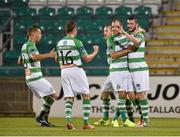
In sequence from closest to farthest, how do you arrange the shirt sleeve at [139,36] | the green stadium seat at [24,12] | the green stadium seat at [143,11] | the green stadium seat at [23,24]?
the shirt sleeve at [139,36]
the green stadium seat at [143,11]
the green stadium seat at [23,24]
the green stadium seat at [24,12]

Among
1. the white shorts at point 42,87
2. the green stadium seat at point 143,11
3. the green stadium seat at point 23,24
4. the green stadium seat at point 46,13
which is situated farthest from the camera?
the green stadium seat at point 46,13

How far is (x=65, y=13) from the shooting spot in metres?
26.2

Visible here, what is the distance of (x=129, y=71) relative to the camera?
647 inches

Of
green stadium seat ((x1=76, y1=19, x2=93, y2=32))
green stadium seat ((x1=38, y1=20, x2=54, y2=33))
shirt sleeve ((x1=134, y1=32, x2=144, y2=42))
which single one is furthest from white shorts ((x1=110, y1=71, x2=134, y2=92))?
green stadium seat ((x1=38, y1=20, x2=54, y2=33))

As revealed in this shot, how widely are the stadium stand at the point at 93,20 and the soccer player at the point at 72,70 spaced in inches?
330

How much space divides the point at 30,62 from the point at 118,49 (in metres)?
1.79

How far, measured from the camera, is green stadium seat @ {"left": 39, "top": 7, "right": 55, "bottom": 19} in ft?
85.8

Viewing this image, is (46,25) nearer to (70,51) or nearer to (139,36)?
(139,36)

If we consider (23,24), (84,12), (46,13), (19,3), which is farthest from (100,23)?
(19,3)

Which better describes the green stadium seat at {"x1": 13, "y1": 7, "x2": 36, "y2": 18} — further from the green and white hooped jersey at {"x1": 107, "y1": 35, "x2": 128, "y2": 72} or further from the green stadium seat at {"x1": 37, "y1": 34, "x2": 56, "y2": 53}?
the green and white hooped jersey at {"x1": 107, "y1": 35, "x2": 128, "y2": 72}

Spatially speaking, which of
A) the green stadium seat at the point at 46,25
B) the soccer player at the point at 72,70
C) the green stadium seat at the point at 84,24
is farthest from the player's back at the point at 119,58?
the green stadium seat at the point at 46,25

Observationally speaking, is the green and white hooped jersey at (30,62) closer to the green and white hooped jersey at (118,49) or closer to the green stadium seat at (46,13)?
the green and white hooped jersey at (118,49)

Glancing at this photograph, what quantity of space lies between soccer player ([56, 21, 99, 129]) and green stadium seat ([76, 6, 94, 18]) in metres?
10.4

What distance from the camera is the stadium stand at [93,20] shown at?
24547mm
